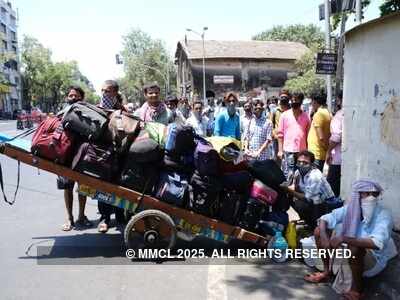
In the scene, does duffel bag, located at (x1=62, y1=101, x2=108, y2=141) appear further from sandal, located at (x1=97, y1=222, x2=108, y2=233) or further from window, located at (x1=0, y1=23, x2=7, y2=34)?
window, located at (x1=0, y1=23, x2=7, y2=34)

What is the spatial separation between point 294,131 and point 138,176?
9.69 ft

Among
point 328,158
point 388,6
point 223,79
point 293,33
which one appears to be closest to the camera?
point 328,158

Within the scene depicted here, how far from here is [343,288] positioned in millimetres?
4008

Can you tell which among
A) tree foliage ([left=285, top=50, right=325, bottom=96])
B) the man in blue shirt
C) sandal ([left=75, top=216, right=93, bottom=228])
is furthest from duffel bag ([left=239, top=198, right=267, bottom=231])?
tree foliage ([left=285, top=50, right=325, bottom=96])

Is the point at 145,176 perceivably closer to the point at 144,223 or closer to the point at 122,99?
the point at 144,223

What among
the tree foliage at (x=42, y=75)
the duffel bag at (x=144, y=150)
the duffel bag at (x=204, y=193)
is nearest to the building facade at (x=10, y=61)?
the tree foliage at (x=42, y=75)

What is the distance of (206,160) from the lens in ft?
15.1

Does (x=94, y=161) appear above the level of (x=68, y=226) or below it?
above

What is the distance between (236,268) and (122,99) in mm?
2813

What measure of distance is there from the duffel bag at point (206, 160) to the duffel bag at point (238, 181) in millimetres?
165

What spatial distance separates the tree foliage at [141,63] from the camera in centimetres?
6524

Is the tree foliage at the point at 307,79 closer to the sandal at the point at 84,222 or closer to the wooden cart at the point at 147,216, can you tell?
the sandal at the point at 84,222

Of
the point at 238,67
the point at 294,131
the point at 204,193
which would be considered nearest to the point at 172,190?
the point at 204,193

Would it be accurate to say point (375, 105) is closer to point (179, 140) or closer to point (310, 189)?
point (310, 189)
